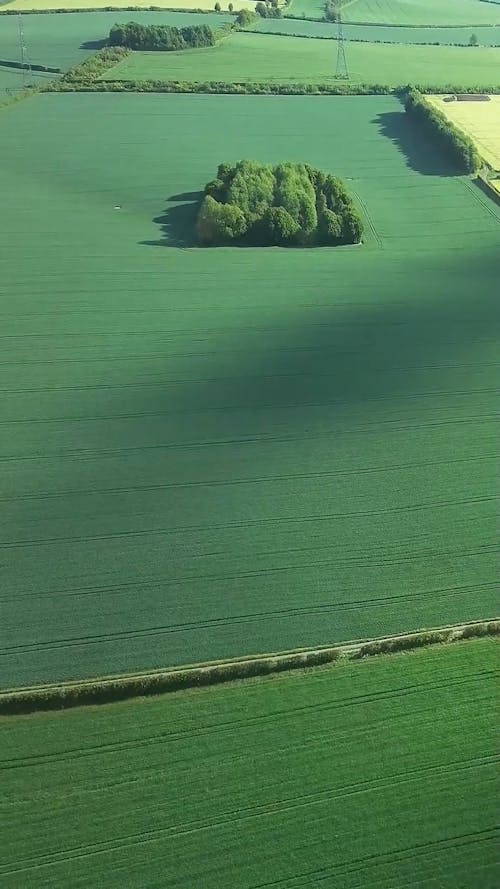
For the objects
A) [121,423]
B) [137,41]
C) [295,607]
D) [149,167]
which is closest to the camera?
[295,607]

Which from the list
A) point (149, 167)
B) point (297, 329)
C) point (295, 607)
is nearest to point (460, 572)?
point (295, 607)

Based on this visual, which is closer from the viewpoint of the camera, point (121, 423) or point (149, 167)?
point (121, 423)

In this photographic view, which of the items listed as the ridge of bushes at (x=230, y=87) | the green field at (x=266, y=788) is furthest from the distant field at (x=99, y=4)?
the green field at (x=266, y=788)

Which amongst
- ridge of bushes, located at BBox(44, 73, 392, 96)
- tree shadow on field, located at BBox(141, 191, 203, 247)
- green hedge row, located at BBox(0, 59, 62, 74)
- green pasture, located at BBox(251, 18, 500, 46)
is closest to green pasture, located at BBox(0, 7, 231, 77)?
green hedge row, located at BBox(0, 59, 62, 74)

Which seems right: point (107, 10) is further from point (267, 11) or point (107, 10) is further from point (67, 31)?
point (267, 11)

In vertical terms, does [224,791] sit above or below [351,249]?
below

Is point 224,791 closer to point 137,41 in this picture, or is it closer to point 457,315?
point 457,315

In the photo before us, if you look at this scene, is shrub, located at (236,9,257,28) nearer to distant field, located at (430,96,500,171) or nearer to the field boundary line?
distant field, located at (430,96,500,171)

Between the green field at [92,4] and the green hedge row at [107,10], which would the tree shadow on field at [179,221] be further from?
the green hedge row at [107,10]
